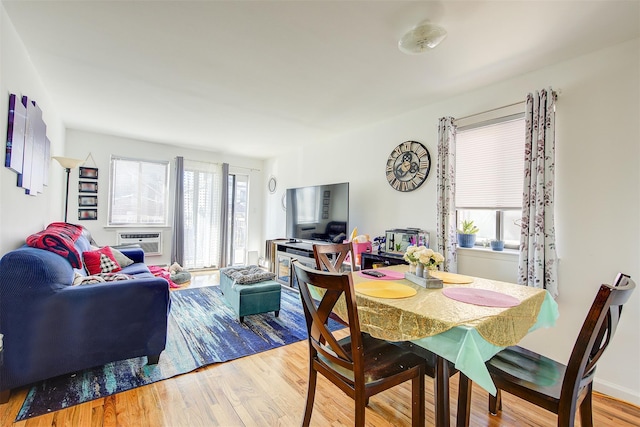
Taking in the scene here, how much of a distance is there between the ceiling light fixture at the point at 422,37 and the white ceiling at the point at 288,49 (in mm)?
48

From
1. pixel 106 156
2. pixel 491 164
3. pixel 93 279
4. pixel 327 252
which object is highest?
pixel 106 156

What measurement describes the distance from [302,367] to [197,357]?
33.6 inches

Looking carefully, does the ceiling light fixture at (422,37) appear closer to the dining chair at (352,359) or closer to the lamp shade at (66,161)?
the dining chair at (352,359)

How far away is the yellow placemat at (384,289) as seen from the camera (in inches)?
57.8

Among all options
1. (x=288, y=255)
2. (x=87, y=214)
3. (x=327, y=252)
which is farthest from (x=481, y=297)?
(x=87, y=214)

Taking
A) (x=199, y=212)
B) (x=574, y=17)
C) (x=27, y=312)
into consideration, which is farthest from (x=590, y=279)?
(x=199, y=212)

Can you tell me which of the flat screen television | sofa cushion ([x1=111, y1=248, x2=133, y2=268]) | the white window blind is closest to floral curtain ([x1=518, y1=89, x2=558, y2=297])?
the white window blind

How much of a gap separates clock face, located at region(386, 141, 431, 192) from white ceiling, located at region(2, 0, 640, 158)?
1.48ft

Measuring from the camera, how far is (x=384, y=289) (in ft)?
5.12

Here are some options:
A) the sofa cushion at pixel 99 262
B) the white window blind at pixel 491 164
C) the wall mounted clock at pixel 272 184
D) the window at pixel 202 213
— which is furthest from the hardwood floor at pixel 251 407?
the wall mounted clock at pixel 272 184

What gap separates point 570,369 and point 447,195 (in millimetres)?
1875

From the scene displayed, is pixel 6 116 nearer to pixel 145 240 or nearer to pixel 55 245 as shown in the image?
pixel 55 245

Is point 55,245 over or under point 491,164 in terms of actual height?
under

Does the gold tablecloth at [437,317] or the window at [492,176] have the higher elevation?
the window at [492,176]
